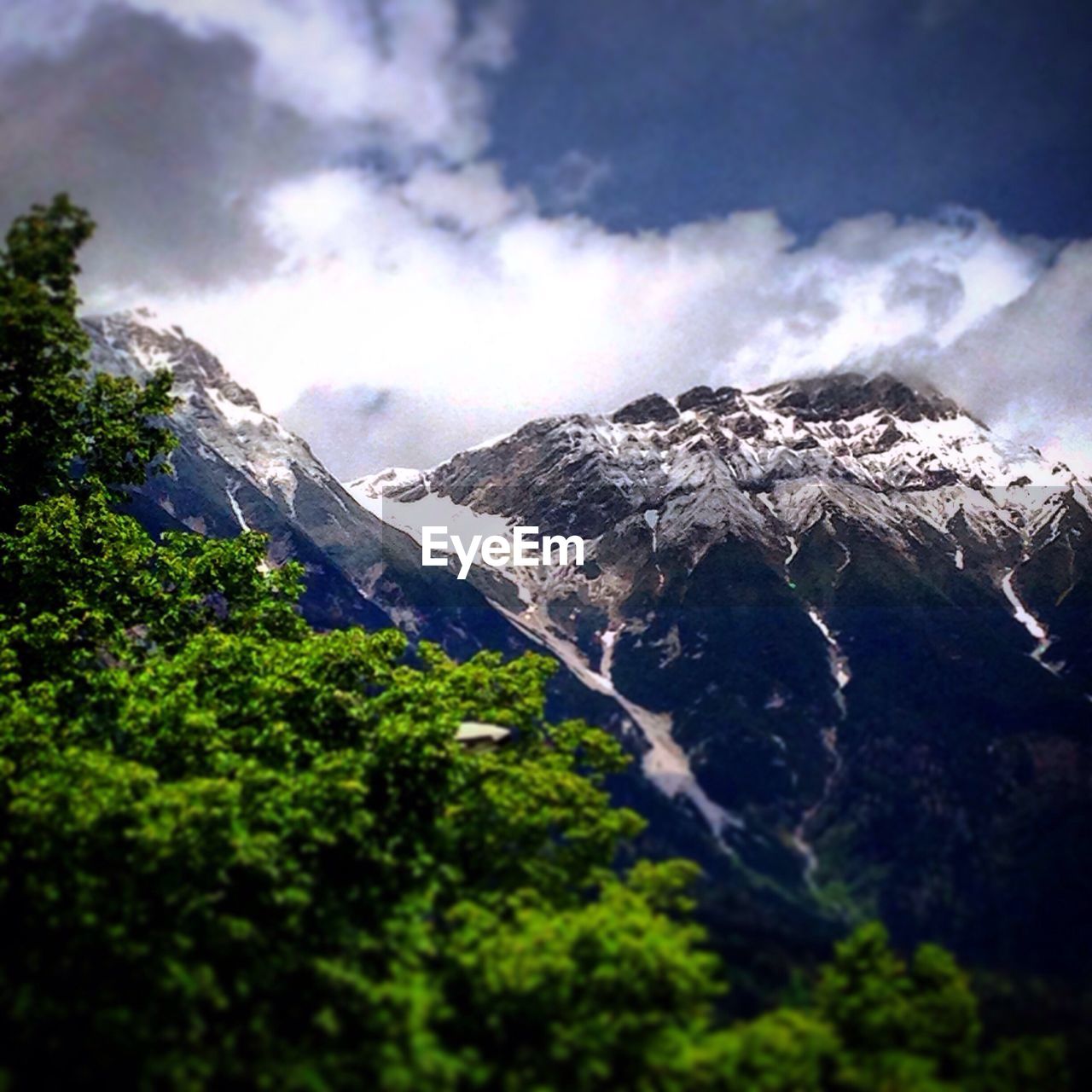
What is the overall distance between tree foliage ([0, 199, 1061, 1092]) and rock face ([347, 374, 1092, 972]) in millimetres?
8492

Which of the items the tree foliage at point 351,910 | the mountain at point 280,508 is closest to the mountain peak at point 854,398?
the mountain at point 280,508

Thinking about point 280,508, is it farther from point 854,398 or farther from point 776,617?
point 854,398

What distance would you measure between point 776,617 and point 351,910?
39684 millimetres

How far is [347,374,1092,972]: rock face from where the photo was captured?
27.7 metres

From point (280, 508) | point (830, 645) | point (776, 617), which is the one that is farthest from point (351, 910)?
point (280, 508)

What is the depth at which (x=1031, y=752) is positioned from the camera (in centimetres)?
3319

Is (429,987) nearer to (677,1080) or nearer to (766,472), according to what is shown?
(677,1080)

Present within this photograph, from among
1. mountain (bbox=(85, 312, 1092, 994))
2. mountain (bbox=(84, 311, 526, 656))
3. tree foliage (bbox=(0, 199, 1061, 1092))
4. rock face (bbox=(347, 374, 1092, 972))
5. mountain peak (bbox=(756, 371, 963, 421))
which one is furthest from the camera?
mountain peak (bbox=(756, 371, 963, 421))

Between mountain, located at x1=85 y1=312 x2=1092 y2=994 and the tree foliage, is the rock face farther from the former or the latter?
the tree foliage

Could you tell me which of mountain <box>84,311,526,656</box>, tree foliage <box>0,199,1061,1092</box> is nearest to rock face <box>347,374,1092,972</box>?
mountain <box>84,311,526,656</box>

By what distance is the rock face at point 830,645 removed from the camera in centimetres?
2769

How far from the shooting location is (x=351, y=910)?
18656 mm

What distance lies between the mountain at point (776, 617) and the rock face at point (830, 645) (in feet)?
0.52

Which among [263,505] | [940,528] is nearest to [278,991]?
[263,505]
